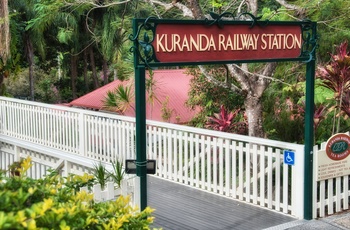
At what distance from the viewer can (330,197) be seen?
739 centimetres

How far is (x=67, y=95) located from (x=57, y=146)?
23.4 meters

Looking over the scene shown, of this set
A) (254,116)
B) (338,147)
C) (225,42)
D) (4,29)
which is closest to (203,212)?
(338,147)

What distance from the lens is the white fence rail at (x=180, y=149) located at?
734cm

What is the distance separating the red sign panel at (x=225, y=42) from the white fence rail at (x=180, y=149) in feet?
4.37

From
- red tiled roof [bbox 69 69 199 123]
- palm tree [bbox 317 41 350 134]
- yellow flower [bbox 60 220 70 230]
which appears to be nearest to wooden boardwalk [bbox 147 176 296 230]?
palm tree [bbox 317 41 350 134]

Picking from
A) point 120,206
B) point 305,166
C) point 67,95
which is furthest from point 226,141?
point 67,95

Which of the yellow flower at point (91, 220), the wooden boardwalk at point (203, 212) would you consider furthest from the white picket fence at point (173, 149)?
the yellow flower at point (91, 220)

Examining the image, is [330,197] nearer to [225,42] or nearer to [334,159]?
[334,159]

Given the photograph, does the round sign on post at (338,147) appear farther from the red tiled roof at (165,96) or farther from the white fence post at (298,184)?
the red tiled roof at (165,96)

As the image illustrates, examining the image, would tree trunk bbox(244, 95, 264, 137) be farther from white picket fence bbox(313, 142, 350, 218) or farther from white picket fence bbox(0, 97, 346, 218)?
white picket fence bbox(313, 142, 350, 218)

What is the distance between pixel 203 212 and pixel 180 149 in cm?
155

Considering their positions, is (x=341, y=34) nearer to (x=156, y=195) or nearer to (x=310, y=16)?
(x=310, y=16)

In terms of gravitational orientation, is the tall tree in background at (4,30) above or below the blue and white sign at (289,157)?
above

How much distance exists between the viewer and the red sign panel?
5.88m
